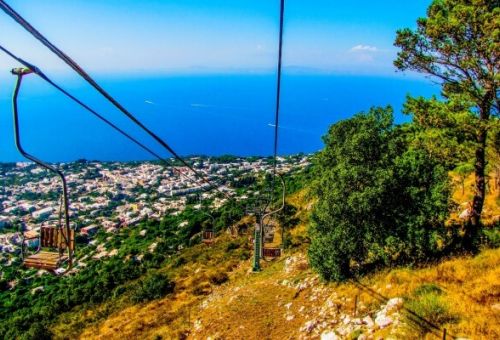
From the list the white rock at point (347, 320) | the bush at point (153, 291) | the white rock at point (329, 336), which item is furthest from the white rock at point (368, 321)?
the bush at point (153, 291)

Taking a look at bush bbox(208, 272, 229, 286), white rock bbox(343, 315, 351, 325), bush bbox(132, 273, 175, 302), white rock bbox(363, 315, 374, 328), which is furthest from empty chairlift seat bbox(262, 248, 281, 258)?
white rock bbox(363, 315, 374, 328)

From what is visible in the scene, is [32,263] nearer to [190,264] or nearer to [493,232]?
[493,232]

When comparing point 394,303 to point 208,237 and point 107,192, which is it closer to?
point 208,237

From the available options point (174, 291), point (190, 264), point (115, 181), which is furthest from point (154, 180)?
point (174, 291)

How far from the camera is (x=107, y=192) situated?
312 feet

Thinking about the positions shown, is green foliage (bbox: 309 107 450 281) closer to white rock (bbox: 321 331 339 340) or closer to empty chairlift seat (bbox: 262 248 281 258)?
white rock (bbox: 321 331 339 340)

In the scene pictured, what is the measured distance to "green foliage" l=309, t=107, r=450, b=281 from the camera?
44.1 feet

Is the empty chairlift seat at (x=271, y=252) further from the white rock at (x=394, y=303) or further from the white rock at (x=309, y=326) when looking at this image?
the white rock at (x=394, y=303)

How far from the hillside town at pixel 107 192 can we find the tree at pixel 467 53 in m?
45.1

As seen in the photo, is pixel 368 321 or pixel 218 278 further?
pixel 218 278

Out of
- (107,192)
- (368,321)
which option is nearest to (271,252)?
(368,321)

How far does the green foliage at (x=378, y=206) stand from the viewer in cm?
1345

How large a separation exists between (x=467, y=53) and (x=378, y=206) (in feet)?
19.1

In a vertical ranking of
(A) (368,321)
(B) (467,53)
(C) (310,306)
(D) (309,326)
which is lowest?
(C) (310,306)
